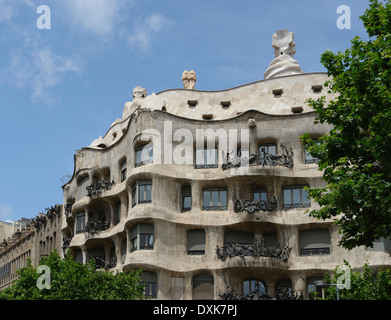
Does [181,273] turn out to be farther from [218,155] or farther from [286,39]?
[286,39]

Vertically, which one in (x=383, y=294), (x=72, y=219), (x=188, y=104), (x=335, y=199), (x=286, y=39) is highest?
(x=286, y=39)

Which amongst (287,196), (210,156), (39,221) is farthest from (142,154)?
(39,221)

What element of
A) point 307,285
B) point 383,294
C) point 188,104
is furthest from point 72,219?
point 383,294

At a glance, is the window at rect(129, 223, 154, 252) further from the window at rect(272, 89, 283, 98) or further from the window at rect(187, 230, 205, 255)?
the window at rect(272, 89, 283, 98)

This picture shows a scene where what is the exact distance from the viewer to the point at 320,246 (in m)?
44.7

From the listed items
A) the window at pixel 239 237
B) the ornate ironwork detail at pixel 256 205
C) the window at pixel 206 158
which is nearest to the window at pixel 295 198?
the ornate ironwork detail at pixel 256 205

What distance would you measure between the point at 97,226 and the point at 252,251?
1184 cm

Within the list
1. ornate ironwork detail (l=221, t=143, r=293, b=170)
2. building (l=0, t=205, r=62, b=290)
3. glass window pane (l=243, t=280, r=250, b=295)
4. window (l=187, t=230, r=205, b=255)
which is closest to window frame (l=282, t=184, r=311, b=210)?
ornate ironwork detail (l=221, t=143, r=293, b=170)

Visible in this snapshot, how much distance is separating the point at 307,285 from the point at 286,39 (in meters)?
20.0

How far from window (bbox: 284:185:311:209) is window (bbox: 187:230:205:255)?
5.71m

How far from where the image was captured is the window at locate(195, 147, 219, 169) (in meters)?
47.6

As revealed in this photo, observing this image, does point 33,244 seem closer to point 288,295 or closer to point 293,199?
point 293,199

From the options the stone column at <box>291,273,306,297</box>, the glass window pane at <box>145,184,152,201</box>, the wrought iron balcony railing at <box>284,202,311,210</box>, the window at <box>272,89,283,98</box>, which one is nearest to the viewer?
the stone column at <box>291,273,306,297</box>

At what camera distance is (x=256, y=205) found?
45.1 metres
